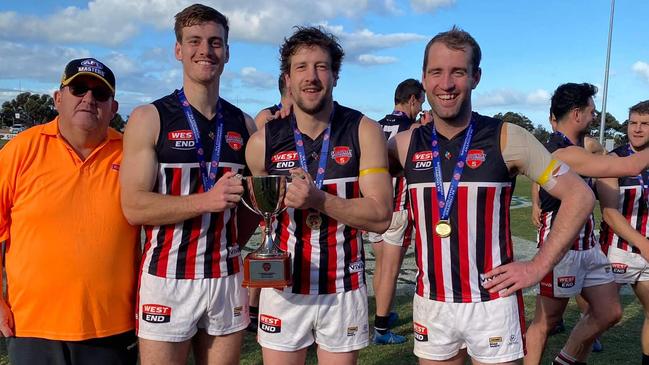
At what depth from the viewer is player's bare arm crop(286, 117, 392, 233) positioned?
97.0 inches

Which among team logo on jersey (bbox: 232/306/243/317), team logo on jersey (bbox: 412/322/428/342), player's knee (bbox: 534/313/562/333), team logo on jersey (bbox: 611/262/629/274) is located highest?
team logo on jersey (bbox: 232/306/243/317)

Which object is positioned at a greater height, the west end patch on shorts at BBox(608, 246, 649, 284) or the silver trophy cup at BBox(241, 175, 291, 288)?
the silver trophy cup at BBox(241, 175, 291, 288)

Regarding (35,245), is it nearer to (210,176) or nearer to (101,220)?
(101,220)

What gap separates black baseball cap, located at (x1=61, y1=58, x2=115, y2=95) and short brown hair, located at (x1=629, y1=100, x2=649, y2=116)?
4438mm

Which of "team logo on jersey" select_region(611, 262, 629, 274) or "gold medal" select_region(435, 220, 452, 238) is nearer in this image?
"gold medal" select_region(435, 220, 452, 238)

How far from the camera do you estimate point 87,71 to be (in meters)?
2.77

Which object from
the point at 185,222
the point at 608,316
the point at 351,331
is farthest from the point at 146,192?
the point at 608,316

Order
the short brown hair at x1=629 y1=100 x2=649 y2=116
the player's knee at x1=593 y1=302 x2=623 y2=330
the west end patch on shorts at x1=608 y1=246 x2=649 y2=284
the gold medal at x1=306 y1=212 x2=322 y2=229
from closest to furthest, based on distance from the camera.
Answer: the gold medal at x1=306 y1=212 x2=322 y2=229 → the player's knee at x1=593 y1=302 x2=623 y2=330 → the west end patch on shorts at x1=608 y1=246 x2=649 y2=284 → the short brown hair at x1=629 y1=100 x2=649 y2=116

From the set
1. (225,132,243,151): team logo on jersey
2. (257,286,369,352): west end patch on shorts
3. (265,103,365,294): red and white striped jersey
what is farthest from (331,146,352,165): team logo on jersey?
(257,286,369,352): west end patch on shorts

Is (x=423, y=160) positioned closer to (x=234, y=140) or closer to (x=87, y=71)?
(x=234, y=140)

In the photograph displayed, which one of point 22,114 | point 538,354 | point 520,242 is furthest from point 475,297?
point 22,114

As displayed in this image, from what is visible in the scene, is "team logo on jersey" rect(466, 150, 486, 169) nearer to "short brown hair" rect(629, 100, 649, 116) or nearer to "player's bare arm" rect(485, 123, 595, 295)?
"player's bare arm" rect(485, 123, 595, 295)

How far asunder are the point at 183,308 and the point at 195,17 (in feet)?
5.01

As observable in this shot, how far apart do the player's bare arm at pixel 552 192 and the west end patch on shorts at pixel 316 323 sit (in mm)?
715
